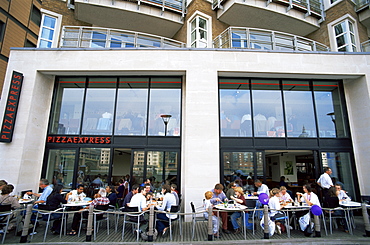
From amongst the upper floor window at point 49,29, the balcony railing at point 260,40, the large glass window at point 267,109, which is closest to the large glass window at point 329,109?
the large glass window at point 267,109

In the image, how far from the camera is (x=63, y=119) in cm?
1004

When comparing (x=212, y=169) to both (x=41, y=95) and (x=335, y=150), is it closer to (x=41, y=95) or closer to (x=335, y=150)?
(x=335, y=150)

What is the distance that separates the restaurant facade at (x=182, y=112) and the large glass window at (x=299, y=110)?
48 mm

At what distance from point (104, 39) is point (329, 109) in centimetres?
1119

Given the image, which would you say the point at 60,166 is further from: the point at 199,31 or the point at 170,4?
the point at 170,4

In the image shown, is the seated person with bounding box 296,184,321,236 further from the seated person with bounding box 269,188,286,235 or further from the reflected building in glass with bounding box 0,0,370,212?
the reflected building in glass with bounding box 0,0,370,212

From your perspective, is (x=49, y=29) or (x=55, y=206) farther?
(x=49, y=29)

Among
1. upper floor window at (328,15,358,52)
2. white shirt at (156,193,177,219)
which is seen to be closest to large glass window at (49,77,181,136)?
white shirt at (156,193,177,219)

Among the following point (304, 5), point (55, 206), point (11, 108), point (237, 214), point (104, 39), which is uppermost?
point (304, 5)

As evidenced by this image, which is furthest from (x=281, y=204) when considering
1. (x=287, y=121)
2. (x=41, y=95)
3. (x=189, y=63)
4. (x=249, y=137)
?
(x=41, y=95)

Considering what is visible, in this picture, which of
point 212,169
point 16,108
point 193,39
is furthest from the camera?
point 193,39

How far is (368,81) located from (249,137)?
229 inches

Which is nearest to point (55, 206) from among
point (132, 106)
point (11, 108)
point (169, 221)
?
point (169, 221)

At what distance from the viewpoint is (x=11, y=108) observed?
8.86 metres
